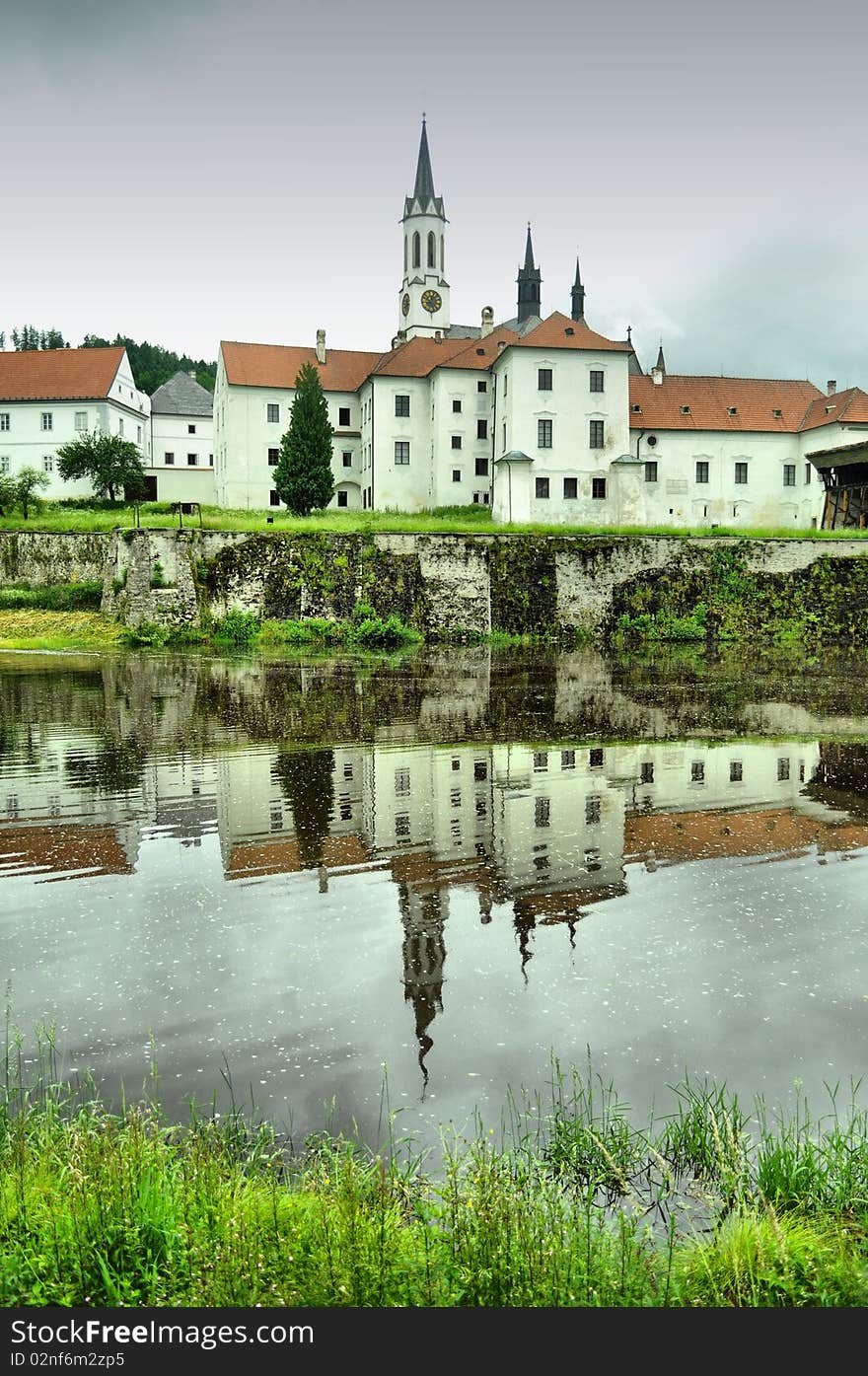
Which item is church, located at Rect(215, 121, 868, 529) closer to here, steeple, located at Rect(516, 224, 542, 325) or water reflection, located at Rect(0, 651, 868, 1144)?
steeple, located at Rect(516, 224, 542, 325)

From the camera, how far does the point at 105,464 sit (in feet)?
173

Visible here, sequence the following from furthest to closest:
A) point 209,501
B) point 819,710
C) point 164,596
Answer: point 209,501 → point 164,596 → point 819,710

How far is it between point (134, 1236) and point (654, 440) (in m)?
52.7

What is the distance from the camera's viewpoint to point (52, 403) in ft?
200

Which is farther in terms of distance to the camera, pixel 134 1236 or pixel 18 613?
pixel 18 613

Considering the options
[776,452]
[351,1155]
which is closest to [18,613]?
[351,1155]

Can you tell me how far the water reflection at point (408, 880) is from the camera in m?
6.25

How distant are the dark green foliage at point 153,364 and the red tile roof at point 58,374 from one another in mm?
26787

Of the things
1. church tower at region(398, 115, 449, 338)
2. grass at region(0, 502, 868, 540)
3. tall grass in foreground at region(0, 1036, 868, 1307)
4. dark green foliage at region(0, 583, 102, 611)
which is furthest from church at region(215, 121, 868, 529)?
tall grass in foreground at region(0, 1036, 868, 1307)

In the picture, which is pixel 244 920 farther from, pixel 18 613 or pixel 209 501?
pixel 209 501

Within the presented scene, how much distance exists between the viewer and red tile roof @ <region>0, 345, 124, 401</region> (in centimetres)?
6109

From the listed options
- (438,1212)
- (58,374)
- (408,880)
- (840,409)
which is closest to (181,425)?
(58,374)

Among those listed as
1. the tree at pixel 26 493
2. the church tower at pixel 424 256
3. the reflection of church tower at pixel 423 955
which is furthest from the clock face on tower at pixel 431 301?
the reflection of church tower at pixel 423 955

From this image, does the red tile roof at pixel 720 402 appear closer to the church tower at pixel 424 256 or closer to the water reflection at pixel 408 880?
the church tower at pixel 424 256
